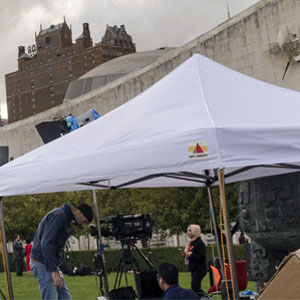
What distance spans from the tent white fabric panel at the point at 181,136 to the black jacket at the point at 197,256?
2.75 meters

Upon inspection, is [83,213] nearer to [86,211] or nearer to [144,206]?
[86,211]

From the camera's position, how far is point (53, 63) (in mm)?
122688

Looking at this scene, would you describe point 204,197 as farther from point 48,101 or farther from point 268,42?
point 48,101

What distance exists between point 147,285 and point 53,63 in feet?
383

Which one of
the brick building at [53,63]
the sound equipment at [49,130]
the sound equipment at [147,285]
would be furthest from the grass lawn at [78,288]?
the brick building at [53,63]

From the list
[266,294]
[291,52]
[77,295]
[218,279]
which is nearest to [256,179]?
[218,279]

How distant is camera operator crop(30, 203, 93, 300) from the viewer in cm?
707

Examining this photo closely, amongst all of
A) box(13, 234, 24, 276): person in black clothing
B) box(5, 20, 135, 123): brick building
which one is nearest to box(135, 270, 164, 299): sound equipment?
box(13, 234, 24, 276): person in black clothing

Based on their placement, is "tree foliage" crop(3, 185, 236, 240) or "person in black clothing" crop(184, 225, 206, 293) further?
"tree foliage" crop(3, 185, 236, 240)

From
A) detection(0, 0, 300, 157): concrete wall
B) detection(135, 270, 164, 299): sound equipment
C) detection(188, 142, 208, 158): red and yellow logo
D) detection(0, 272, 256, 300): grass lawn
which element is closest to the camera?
detection(188, 142, 208, 158): red and yellow logo

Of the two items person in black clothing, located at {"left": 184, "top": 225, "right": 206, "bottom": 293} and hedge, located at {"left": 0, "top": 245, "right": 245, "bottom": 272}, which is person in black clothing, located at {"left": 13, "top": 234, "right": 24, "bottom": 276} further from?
person in black clothing, located at {"left": 184, "top": 225, "right": 206, "bottom": 293}

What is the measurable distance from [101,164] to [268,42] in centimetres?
2610

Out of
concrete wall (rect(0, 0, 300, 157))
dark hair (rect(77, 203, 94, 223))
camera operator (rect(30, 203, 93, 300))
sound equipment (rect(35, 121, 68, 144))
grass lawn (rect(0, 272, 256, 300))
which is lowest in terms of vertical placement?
grass lawn (rect(0, 272, 256, 300))

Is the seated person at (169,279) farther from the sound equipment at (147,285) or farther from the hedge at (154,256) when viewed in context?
the hedge at (154,256)
